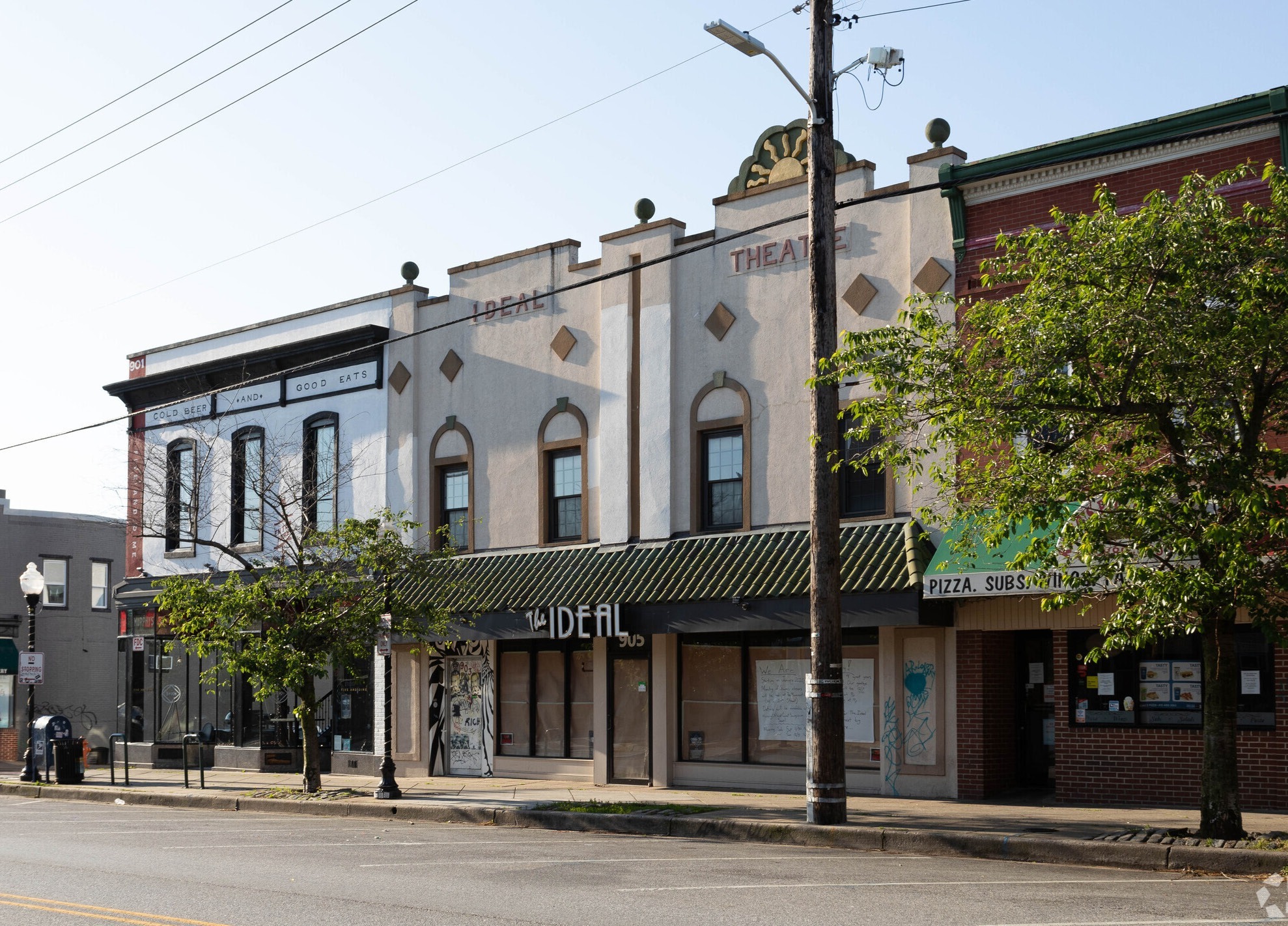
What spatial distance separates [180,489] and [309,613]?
8864 millimetres

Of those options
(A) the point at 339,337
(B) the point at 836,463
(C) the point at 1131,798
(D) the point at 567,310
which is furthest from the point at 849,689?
(A) the point at 339,337

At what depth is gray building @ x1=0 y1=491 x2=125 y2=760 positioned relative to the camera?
37812 mm

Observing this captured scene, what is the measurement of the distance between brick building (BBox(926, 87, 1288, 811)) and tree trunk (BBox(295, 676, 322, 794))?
33.5 feet

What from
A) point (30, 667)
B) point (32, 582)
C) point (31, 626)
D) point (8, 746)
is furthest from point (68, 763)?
point (8, 746)

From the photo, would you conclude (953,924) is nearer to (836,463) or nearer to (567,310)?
(836,463)

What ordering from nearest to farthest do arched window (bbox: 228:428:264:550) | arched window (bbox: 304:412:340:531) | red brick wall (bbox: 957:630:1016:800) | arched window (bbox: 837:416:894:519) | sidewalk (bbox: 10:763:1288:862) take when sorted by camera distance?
sidewalk (bbox: 10:763:1288:862) < red brick wall (bbox: 957:630:1016:800) < arched window (bbox: 837:416:894:519) < arched window (bbox: 304:412:340:531) < arched window (bbox: 228:428:264:550)

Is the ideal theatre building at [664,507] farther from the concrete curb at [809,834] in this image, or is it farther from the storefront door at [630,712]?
the concrete curb at [809,834]

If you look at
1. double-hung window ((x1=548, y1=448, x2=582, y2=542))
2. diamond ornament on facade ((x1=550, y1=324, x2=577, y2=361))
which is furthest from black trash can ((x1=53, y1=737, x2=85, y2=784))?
diamond ornament on facade ((x1=550, y1=324, x2=577, y2=361))

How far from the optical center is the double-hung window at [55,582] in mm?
38938

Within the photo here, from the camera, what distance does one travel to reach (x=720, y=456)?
21.6 metres

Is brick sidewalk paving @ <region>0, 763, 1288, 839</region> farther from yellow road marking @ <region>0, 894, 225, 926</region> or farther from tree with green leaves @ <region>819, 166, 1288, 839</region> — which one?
yellow road marking @ <region>0, 894, 225, 926</region>

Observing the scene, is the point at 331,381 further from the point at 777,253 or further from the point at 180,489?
the point at 777,253

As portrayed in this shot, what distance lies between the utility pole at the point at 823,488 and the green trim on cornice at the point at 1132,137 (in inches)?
125

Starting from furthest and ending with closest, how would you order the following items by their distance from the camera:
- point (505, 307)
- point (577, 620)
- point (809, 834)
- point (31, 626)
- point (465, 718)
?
point (31, 626)
point (465, 718)
point (505, 307)
point (577, 620)
point (809, 834)
